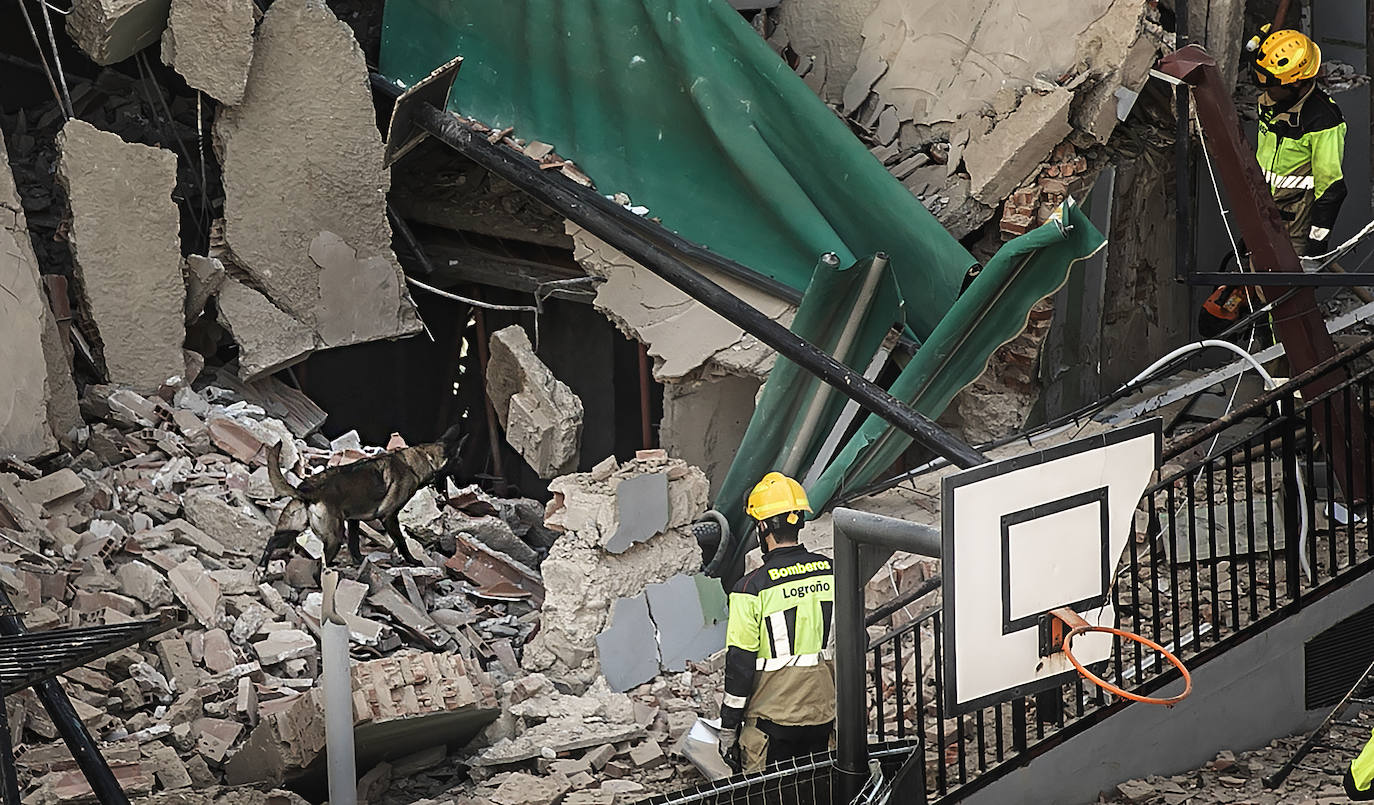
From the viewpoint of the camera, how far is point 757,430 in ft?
25.3

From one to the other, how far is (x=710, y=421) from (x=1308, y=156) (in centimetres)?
381

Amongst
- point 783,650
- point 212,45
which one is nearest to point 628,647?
point 783,650

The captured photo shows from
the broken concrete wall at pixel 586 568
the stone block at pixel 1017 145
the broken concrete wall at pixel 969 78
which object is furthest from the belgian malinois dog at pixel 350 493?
the stone block at pixel 1017 145

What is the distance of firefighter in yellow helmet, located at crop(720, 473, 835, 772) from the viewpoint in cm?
514

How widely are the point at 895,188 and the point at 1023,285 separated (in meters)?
0.92

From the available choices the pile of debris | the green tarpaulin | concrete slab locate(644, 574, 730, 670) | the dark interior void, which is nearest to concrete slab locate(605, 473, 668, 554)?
the pile of debris

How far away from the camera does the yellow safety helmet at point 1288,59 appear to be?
7.22m

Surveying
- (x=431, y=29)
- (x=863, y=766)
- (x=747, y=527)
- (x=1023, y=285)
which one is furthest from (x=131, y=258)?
(x=863, y=766)

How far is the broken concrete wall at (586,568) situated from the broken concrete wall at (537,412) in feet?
5.43

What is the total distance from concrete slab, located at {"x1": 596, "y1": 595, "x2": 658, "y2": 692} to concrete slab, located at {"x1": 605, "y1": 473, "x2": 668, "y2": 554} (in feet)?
0.93

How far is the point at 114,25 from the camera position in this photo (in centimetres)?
777

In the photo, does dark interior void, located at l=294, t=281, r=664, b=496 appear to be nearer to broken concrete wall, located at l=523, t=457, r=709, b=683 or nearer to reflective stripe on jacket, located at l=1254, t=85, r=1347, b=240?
broken concrete wall, located at l=523, t=457, r=709, b=683

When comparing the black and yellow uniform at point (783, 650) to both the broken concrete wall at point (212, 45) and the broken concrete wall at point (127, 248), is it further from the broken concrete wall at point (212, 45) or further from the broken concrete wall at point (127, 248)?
the broken concrete wall at point (212, 45)

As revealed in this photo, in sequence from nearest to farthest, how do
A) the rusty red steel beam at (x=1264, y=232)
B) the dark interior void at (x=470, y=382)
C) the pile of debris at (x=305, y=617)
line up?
the pile of debris at (x=305, y=617) → the rusty red steel beam at (x=1264, y=232) → the dark interior void at (x=470, y=382)
